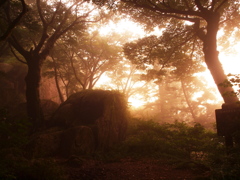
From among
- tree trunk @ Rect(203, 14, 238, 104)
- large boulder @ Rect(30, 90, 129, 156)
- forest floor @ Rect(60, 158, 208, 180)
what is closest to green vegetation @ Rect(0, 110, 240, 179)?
forest floor @ Rect(60, 158, 208, 180)

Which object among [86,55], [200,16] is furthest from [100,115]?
[86,55]

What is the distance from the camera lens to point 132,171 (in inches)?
253

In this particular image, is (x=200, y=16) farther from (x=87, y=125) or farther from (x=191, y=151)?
(x=87, y=125)

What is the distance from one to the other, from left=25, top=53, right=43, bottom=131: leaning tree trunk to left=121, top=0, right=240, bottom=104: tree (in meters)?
7.36

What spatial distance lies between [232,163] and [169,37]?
9133 millimetres

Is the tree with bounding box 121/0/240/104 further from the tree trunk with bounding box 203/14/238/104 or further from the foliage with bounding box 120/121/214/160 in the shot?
the foliage with bounding box 120/121/214/160

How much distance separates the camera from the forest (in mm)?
5418

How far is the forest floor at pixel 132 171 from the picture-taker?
5.52 m

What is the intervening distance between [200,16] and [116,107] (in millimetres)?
7806

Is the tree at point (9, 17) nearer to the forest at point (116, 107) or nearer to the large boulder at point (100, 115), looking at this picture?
the forest at point (116, 107)

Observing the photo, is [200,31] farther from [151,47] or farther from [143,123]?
[143,123]

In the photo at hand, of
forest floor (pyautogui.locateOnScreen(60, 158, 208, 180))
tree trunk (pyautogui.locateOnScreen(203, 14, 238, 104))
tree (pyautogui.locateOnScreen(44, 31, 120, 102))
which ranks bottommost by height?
forest floor (pyautogui.locateOnScreen(60, 158, 208, 180))

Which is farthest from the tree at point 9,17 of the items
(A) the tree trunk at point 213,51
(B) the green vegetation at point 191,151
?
(A) the tree trunk at point 213,51

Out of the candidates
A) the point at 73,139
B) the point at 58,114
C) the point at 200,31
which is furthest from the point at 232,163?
the point at 58,114
